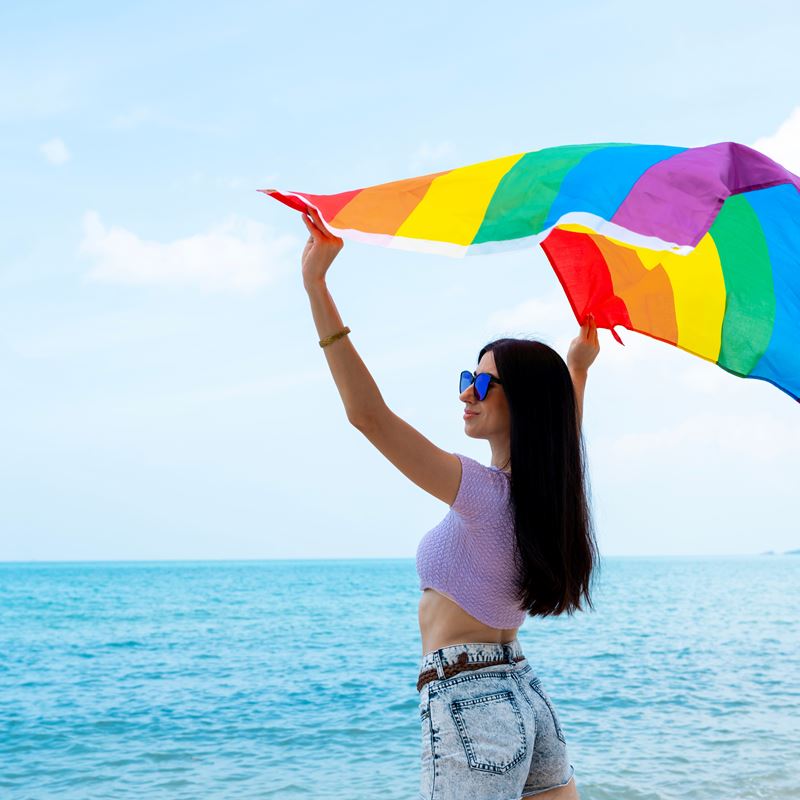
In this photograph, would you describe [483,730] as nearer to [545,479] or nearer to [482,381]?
[545,479]

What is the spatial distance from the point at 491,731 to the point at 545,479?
0.54 m

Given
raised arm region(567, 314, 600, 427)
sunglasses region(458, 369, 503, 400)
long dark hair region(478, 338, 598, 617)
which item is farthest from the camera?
raised arm region(567, 314, 600, 427)

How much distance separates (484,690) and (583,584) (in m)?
0.37

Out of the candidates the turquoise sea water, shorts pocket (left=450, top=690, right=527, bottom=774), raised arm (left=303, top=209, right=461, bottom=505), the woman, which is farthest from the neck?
the turquoise sea water

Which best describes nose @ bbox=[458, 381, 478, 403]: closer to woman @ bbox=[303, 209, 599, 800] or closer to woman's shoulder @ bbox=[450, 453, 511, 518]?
woman @ bbox=[303, 209, 599, 800]

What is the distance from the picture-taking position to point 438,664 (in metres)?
1.95

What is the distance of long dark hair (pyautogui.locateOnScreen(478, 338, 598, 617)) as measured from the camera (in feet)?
6.47

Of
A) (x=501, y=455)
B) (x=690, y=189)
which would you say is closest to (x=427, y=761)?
(x=501, y=455)

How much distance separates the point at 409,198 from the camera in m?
1.99

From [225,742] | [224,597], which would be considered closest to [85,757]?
[225,742]

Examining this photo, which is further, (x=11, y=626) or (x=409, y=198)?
(x=11, y=626)

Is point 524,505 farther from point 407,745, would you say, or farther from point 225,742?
point 225,742

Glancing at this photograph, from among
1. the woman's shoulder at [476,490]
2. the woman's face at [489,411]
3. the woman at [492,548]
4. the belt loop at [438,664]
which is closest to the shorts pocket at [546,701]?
the woman at [492,548]

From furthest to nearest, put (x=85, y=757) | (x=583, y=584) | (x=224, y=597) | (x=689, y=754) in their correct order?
(x=224, y=597)
(x=85, y=757)
(x=689, y=754)
(x=583, y=584)
